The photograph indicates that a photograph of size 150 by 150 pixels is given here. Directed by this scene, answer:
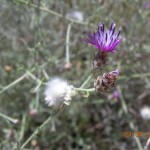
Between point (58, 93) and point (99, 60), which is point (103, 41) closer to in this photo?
point (99, 60)

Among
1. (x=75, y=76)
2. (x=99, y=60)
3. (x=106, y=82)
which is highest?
(x=75, y=76)

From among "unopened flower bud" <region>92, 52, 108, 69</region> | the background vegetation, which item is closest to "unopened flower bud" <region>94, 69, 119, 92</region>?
"unopened flower bud" <region>92, 52, 108, 69</region>

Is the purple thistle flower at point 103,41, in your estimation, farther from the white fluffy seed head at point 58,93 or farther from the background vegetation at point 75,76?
the background vegetation at point 75,76

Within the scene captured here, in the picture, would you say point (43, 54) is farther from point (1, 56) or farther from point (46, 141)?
point (46, 141)

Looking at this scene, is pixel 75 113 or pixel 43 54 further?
pixel 75 113

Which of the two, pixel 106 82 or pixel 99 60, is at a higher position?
pixel 99 60

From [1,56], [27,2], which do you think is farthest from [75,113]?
[27,2]

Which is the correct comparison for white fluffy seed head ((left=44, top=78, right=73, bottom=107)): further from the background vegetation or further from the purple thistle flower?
the background vegetation

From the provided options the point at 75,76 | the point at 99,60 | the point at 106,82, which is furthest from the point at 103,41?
the point at 75,76

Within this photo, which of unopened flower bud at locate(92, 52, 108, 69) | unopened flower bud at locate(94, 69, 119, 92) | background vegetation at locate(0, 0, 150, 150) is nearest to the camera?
unopened flower bud at locate(94, 69, 119, 92)
